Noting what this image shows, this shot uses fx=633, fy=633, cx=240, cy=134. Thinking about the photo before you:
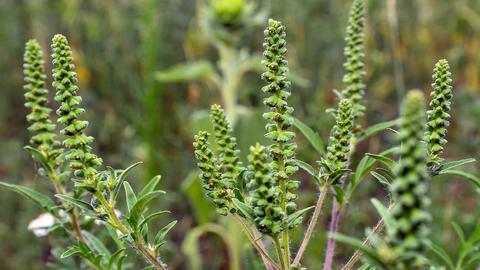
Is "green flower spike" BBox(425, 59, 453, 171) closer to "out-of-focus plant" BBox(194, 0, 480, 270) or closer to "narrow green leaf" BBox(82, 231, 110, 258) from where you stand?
"out-of-focus plant" BBox(194, 0, 480, 270)

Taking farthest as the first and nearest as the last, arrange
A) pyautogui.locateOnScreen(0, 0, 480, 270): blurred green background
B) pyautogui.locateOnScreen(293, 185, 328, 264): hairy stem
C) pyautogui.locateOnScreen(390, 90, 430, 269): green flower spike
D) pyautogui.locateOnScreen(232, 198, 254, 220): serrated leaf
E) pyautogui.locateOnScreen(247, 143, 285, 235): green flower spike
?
pyautogui.locateOnScreen(0, 0, 480, 270): blurred green background → pyautogui.locateOnScreen(293, 185, 328, 264): hairy stem → pyautogui.locateOnScreen(232, 198, 254, 220): serrated leaf → pyautogui.locateOnScreen(247, 143, 285, 235): green flower spike → pyautogui.locateOnScreen(390, 90, 430, 269): green flower spike

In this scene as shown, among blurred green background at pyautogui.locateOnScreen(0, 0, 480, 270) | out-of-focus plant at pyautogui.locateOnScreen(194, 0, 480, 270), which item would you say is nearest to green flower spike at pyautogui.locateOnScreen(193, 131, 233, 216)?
out-of-focus plant at pyautogui.locateOnScreen(194, 0, 480, 270)

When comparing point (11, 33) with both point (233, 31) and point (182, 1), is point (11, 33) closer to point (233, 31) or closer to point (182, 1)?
point (182, 1)

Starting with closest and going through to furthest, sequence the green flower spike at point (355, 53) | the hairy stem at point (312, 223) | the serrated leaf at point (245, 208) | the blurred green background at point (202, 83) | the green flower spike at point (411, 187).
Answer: the green flower spike at point (411, 187), the serrated leaf at point (245, 208), the hairy stem at point (312, 223), the green flower spike at point (355, 53), the blurred green background at point (202, 83)

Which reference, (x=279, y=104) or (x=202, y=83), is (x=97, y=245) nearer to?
(x=279, y=104)

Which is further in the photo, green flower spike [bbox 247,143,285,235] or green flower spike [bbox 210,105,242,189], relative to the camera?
green flower spike [bbox 210,105,242,189]

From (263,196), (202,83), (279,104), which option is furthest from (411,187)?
(202,83)

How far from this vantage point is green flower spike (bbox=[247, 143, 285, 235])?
2.91ft

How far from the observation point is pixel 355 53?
1373 mm

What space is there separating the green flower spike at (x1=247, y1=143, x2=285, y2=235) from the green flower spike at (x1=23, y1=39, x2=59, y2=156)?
1.56ft

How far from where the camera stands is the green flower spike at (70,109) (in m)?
1.00

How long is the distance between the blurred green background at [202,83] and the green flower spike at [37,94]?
1.42 metres

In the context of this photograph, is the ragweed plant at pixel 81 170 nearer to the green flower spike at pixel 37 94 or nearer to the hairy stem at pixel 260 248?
the green flower spike at pixel 37 94

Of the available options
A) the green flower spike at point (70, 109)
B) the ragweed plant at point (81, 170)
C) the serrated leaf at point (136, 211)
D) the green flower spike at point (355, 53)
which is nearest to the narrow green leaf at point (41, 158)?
the ragweed plant at point (81, 170)
